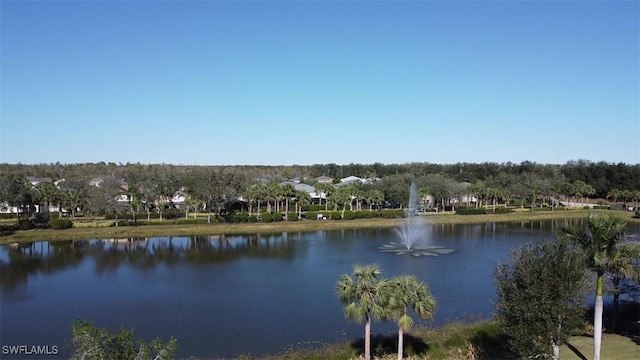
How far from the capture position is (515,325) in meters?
17.1

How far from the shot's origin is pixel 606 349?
21000 mm

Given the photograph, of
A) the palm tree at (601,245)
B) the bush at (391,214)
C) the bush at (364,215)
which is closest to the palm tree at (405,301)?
the palm tree at (601,245)

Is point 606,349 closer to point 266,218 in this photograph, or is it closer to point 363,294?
point 363,294

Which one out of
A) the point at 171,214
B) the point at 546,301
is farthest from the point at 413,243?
the point at 546,301

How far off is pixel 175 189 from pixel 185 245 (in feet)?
95.6

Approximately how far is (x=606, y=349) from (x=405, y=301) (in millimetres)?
8574

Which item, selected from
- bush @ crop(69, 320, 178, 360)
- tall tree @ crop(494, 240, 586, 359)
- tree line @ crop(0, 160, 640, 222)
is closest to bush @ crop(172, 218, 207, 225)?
tree line @ crop(0, 160, 640, 222)

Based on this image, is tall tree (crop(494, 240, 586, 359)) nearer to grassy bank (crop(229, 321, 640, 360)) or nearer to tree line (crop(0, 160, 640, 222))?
grassy bank (crop(229, 321, 640, 360))

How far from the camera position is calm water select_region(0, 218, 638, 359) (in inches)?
1086

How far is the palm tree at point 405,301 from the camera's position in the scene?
2000 cm

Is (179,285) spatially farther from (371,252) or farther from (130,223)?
(130,223)

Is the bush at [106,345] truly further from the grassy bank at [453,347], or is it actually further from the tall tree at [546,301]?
the grassy bank at [453,347]

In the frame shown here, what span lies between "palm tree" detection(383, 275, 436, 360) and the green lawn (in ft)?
18.5

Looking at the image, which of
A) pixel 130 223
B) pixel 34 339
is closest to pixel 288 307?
pixel 34 339
